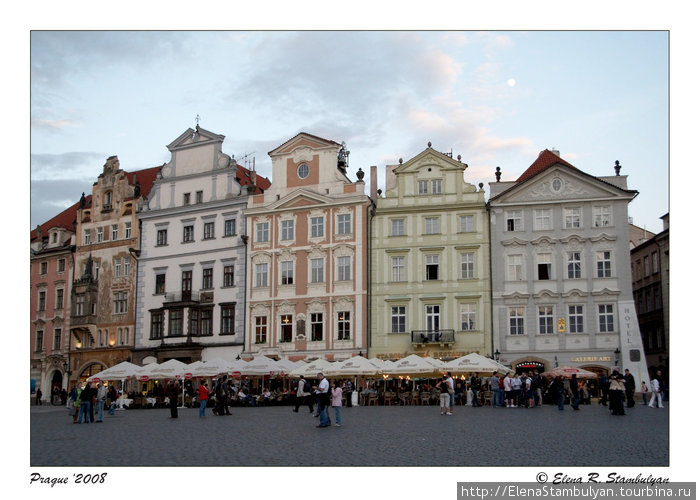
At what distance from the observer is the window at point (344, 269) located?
48406 mm

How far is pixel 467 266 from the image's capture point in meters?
46.6

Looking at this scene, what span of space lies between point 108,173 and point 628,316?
1358 inches

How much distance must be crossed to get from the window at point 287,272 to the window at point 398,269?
6.20 metres

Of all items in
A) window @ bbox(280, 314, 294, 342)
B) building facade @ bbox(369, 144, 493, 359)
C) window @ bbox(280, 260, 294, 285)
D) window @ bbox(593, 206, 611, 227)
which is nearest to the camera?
window @ bbox(593, 206, 611, 227)

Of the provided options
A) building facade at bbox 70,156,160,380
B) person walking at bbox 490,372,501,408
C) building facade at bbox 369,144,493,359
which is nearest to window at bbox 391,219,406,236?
building facade at bbox 369,144,493,359

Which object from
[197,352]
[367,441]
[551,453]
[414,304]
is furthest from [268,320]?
[551,453]

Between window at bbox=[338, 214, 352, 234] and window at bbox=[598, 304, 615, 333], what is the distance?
1476 cm

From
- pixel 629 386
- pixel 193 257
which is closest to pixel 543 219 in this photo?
pixel 629 386

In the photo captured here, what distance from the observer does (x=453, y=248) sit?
4688 centimetres

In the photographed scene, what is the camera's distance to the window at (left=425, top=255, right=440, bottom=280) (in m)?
47.0

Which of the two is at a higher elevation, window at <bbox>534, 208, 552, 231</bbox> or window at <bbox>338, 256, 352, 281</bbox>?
window at <bbox>534, 208, 552, 231</bbox>

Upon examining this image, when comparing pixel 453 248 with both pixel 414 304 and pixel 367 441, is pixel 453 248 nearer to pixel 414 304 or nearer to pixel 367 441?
pixel 414 304

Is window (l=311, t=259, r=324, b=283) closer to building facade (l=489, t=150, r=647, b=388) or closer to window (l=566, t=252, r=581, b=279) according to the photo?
building facade (l=489, t=150, r=647, b=388)

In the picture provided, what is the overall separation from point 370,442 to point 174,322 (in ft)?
→ 115
